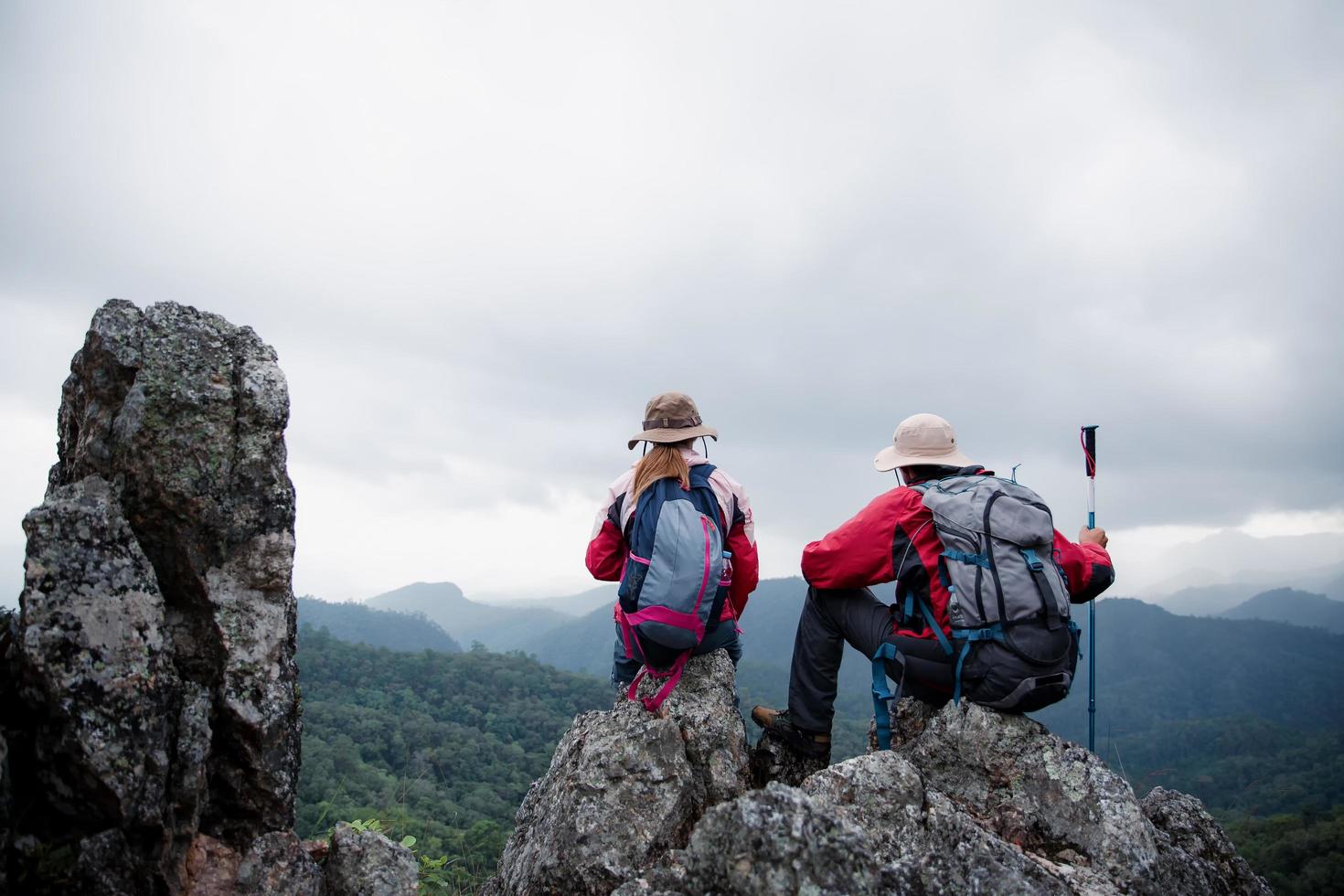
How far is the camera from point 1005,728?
558 centimetres

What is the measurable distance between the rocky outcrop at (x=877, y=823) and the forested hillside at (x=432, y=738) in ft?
14.2

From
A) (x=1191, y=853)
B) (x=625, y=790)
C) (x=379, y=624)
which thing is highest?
(x=625, y=790)

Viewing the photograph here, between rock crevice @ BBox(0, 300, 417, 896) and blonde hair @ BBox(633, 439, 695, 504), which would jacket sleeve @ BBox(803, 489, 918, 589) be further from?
rock crevice @ BBox(0, 300, 417, 896)

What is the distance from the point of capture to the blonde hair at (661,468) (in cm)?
650

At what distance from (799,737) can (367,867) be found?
3.55m

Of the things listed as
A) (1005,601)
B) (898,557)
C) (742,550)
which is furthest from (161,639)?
(1005,601)

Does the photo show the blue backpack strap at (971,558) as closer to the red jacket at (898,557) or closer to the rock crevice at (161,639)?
the red jacket at (898,557)

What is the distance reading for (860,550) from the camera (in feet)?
20.0

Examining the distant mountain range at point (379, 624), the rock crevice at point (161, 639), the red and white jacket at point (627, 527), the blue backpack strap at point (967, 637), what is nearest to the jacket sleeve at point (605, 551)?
the red and white jacket at point (627, 527)

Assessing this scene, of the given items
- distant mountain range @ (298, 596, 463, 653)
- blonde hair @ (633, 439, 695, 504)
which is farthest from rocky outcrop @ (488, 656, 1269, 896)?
distant mountain range @ (298, 596, 463, 653)

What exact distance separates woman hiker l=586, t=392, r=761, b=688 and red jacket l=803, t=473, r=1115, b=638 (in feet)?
2.64

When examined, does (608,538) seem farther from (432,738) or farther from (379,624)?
(379,624)

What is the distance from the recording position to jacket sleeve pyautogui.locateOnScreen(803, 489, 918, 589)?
19.7ft

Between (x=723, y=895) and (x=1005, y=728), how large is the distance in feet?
9.39
